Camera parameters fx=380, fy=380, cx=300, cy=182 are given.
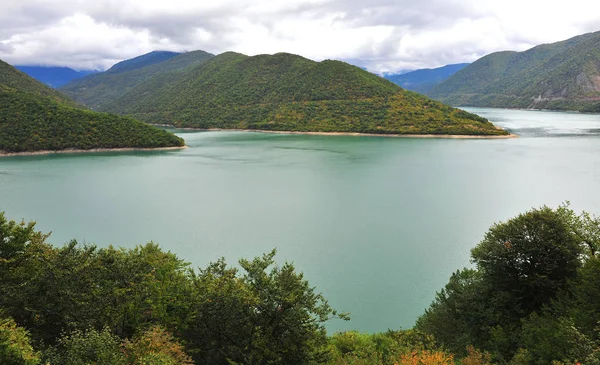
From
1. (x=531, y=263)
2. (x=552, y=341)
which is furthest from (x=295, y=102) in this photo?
(x=552, y=341)

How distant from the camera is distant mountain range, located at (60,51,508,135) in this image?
76.5 m

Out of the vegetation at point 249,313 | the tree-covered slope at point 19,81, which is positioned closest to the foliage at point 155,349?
the vegetation at point 249,313

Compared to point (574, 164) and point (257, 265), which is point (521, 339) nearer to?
point (257, 265)

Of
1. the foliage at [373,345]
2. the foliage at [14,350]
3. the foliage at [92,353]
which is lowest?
the foliage at [373,345]

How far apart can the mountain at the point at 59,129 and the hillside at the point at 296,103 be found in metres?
31.2

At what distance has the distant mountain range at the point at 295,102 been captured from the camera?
76500 millimetres

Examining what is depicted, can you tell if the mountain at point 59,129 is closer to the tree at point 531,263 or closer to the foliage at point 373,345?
the foliage at point 373,345

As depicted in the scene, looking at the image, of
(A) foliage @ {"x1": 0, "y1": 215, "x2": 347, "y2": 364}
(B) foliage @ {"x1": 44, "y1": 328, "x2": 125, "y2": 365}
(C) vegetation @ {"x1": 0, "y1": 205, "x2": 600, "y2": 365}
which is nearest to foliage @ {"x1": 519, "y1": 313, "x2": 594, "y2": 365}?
(C) vegetation @ {"x1": 0, "y1": 205, "x2": 600, "y2": 365}

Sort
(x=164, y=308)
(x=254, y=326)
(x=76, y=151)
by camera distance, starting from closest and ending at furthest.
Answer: (x=254, y=326) < (x=164, y=308) < (x=76, y=151)

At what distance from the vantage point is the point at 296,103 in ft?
301

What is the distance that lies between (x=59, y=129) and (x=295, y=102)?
51.7 metres

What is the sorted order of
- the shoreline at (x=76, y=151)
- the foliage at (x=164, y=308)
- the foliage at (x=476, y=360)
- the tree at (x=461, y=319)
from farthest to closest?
the shoreline at (x=76, y=151) < the tree at (x=461, y=319) < the foliage at (x=164, y=308) < the foliage at (x=476, y=360)

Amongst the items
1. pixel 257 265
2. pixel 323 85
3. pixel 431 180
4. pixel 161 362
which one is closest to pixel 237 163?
pixel 431 180

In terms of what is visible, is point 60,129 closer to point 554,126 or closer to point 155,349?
point 155,349
